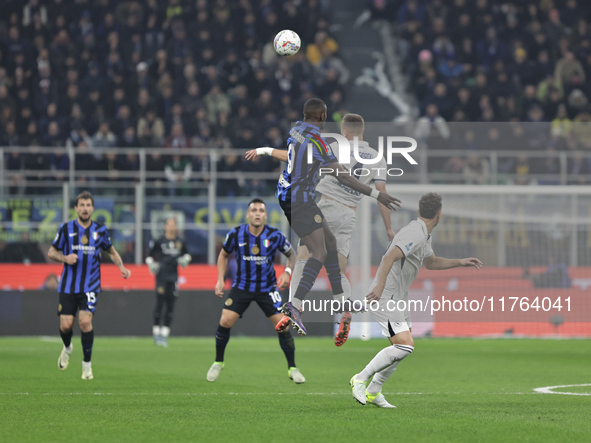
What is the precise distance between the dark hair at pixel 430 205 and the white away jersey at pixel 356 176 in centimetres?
120

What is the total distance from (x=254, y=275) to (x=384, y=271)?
9.83 ft

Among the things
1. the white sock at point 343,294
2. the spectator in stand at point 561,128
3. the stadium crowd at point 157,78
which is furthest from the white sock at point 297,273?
the spectator in stand at point 561,128

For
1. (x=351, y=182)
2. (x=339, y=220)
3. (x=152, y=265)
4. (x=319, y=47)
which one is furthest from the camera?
(x=319, y=47)

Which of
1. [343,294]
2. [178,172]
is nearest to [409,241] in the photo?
[343,294]

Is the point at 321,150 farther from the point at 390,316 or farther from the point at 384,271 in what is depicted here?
the point at 390,316

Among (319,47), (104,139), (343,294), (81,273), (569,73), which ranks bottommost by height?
(343,294)

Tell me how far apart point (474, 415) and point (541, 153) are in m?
11.6

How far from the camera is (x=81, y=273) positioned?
10453 millimetres

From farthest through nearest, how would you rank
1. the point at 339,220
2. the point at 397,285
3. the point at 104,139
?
the point at 104,139 < the point at 339,220 < the point at 397,285

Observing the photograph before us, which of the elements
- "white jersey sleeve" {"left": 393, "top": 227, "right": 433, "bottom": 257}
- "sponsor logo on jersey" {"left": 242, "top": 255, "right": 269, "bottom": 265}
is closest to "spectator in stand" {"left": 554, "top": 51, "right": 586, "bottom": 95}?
"sponsor logo on jersey" {"left": 242, "top": 255, "right": 269, "bottom": 265}

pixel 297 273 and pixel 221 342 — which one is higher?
pixel 297 273

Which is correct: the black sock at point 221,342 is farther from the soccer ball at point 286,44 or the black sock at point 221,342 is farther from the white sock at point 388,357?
the soccer ball at point 286,44

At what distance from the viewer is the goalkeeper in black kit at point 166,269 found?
15344 mm

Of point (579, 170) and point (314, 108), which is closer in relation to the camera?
point (314, 108)
